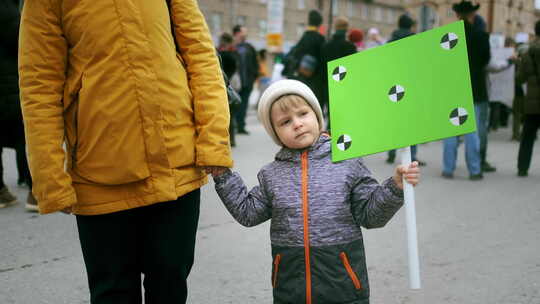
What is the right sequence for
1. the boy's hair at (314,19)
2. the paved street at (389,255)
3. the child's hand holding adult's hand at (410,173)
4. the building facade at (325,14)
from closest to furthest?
the child's hand holding adult's hand at (410,173), the paved street at (389,255), the boy's hair at (314,19), the building facade at (325,14)

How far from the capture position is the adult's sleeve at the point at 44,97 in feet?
6.25

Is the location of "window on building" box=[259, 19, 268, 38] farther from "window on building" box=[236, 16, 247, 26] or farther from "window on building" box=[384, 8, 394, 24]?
"window on building" box=[384, 8, 394, 24]

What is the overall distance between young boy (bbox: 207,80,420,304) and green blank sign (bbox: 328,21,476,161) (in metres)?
0.12

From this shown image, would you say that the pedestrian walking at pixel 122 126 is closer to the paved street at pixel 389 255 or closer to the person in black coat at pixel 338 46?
the paved street at pixel 389 255

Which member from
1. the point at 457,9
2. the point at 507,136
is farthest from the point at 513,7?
the point at 457,9

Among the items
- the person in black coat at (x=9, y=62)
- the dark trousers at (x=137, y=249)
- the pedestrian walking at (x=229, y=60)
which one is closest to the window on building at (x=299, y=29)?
the pedestrian walking at (x=229, y=60)

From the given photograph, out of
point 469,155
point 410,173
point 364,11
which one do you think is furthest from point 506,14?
point 410,173

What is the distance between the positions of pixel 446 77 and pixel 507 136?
34.6 feet

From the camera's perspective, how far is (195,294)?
340cm

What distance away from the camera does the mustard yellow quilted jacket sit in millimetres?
1908

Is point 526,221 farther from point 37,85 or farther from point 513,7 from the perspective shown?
point 513,7

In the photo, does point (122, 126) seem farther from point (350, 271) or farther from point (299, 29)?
point (299, 29)

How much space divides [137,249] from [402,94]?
1.12 metres

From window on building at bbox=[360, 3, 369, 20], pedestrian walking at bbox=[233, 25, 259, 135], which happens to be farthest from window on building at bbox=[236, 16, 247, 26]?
pedestrian walking at bbox=[233, 25, 259, 135]
